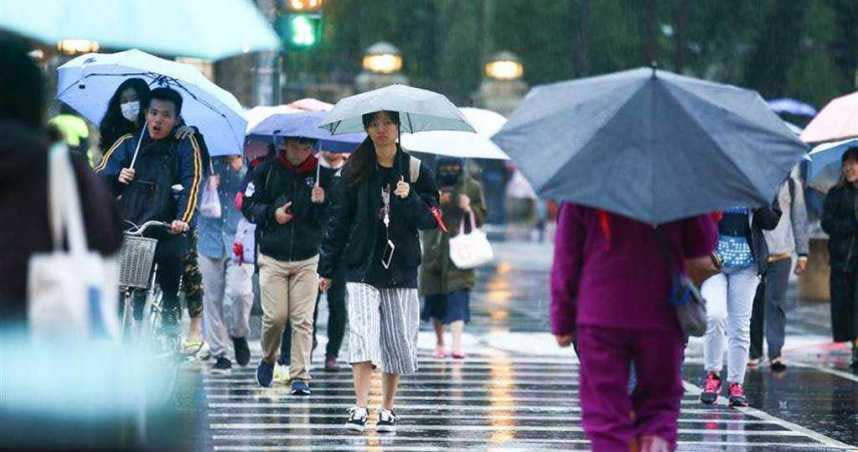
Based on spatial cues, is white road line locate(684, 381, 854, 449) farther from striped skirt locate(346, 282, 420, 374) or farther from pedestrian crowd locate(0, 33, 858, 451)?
striped skirt locate(346, 282, 420, 374)

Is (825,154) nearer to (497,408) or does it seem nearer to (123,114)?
(497,408)

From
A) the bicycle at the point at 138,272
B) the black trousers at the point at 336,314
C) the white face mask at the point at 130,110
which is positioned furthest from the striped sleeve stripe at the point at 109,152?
the black trousers at the point at 336,314

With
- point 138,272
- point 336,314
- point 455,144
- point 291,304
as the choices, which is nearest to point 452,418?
point 291,304

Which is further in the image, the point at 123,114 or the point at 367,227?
the point at 123,114

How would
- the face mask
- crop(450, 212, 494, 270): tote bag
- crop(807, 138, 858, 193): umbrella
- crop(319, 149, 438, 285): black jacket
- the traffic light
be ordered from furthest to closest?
the traffic light < the face mask < crop(450, 212, 494, 270): tote bag < crop(807, 138, 858, 193): umbrella < crop(319, 149, 438, 285): black jacket

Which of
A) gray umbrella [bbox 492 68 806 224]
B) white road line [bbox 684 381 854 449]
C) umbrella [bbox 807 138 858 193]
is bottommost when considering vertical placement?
white road line [bbox 684 381 854 449]

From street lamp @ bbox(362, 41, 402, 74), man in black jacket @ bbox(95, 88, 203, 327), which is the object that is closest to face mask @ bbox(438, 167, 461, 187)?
man in black jacket @ bbox(95, 88, 203, 327)

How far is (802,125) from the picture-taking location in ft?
95.5

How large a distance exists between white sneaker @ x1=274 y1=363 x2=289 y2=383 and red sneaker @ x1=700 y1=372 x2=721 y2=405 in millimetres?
3172

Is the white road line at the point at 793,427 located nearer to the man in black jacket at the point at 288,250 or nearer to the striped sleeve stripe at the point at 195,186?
the man in black jacket at the point at 288,250

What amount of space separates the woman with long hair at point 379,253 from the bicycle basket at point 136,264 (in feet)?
3.86

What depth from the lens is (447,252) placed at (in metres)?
17.5

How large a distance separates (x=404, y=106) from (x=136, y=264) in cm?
201

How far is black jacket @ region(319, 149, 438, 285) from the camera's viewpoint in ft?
38.6
